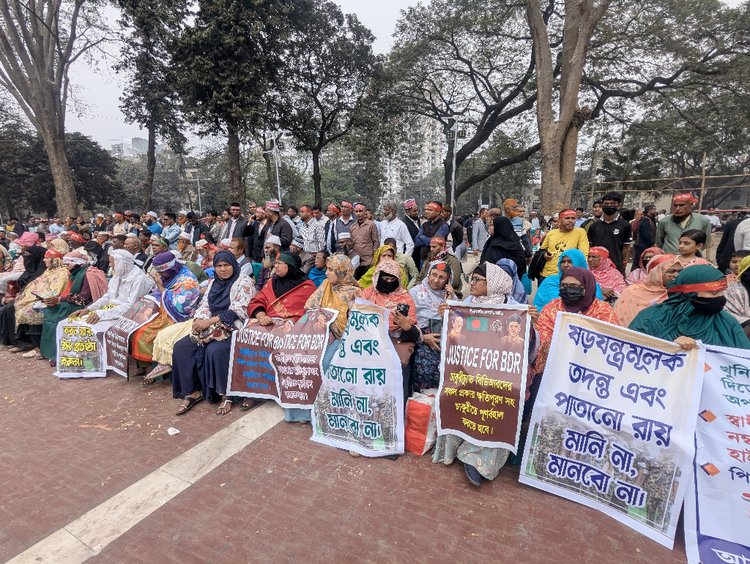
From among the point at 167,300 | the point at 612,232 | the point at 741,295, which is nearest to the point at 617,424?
the point at 741,295

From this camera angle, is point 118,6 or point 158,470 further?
point 118,6

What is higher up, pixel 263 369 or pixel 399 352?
pixel 399 352

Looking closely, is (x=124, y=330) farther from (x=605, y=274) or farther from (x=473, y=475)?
(x=605, y=274)

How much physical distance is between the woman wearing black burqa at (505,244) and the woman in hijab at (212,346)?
10.8 ft

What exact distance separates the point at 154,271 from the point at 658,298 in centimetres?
560

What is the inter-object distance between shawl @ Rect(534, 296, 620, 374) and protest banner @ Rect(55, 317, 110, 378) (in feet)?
16.3

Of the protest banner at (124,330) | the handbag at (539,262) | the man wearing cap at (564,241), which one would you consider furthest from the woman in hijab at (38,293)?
the man wearing cap at (564,241)

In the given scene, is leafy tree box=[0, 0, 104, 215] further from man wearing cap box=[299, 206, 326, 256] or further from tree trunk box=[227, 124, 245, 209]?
man wearing cap box=[299, 206, 326, 256]

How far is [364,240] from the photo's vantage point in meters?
6.55

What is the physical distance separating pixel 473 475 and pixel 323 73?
18.1 m

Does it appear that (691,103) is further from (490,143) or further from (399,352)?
(399,352)

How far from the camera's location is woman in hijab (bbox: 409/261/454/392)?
337cm

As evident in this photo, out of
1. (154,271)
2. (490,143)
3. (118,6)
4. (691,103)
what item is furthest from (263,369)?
(691,103)

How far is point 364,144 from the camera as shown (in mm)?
18562
